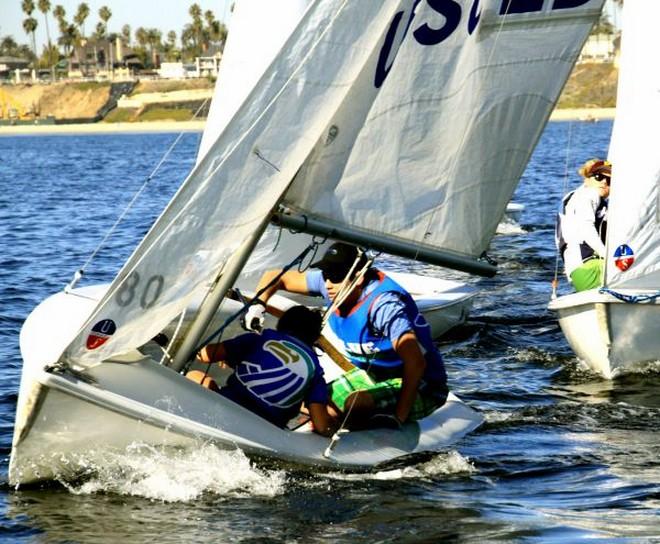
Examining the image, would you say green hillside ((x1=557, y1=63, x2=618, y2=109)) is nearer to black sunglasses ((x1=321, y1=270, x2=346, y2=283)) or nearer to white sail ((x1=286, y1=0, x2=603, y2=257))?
white sail ((x1=286, y1=0, x2=603, y2=257))

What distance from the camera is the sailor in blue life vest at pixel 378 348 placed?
311 inches

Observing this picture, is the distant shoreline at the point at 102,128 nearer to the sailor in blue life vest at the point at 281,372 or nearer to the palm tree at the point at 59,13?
the palm tree at the point at 59,13

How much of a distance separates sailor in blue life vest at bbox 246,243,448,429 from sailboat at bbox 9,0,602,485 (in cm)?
16

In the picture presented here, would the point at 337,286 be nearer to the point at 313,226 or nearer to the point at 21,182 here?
the point at 313,226

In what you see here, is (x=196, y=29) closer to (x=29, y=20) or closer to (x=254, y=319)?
(x=29, y=20)

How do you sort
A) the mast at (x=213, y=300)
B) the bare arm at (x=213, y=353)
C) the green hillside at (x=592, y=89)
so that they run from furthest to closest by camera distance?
the green hillside at (x=592, y=89) → the bare arm at (x=213, y=353) → the mast at (x=213, y=300)

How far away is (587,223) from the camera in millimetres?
11625

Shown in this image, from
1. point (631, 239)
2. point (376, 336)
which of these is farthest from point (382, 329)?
point (631, 239)

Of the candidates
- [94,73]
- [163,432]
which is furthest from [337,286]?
[94,73]

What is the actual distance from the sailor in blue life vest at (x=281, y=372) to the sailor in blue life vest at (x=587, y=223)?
4172 mm

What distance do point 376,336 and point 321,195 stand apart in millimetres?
912

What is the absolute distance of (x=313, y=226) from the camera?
763 centimetres

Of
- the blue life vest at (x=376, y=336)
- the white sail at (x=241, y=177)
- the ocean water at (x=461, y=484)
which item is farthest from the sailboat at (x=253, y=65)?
the white sail at (x=241, y=177)

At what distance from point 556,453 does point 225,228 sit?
2.66 m
